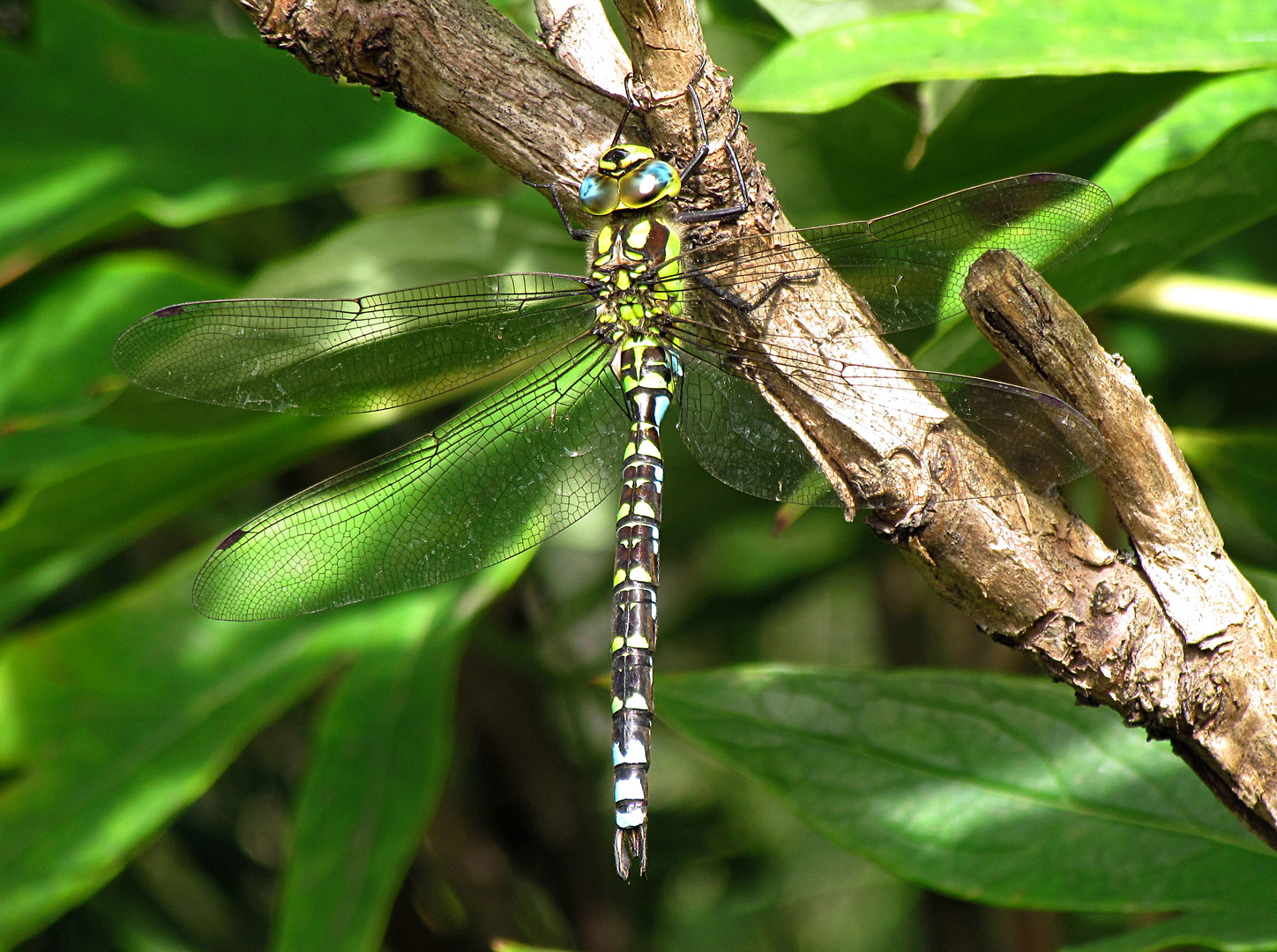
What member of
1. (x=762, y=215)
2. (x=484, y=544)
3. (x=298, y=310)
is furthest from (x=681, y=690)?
(x=298, y=310)

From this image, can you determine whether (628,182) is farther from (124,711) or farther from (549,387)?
(124,711)

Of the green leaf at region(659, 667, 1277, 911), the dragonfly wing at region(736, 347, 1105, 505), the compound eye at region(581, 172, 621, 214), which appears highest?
the compound eye at region(581, 172, 621, 214)

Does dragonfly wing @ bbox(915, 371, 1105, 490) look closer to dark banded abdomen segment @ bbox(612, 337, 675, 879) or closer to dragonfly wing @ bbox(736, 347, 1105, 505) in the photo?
dragonfly wing @ bbox(736, 347, 1105, 505)

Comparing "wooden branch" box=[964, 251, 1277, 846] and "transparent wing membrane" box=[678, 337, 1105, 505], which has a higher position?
"transparent wing membrane" box=[678, 337, 1105, 505]

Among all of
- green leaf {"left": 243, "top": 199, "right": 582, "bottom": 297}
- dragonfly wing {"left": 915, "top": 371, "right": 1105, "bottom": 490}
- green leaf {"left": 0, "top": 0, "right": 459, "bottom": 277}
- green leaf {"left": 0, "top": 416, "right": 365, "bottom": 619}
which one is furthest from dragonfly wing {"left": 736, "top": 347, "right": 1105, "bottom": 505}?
green leaf {"left": 0, "top": 0, "right": 459, "bottom": 277}

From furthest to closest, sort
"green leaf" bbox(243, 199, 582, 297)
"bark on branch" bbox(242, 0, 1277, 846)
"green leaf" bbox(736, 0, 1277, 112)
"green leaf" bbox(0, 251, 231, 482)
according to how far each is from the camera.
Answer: "green leaf" bbox(0, 251, 231, 482) < "green leaf" bbox(243, 199, 582, 297) < "green leaf" bbox(736, 0, 1277, 112) < "bark on branch" bbox(242, 0, 1277, 846)

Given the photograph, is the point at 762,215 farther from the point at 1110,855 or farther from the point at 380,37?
the point at 1110,855
